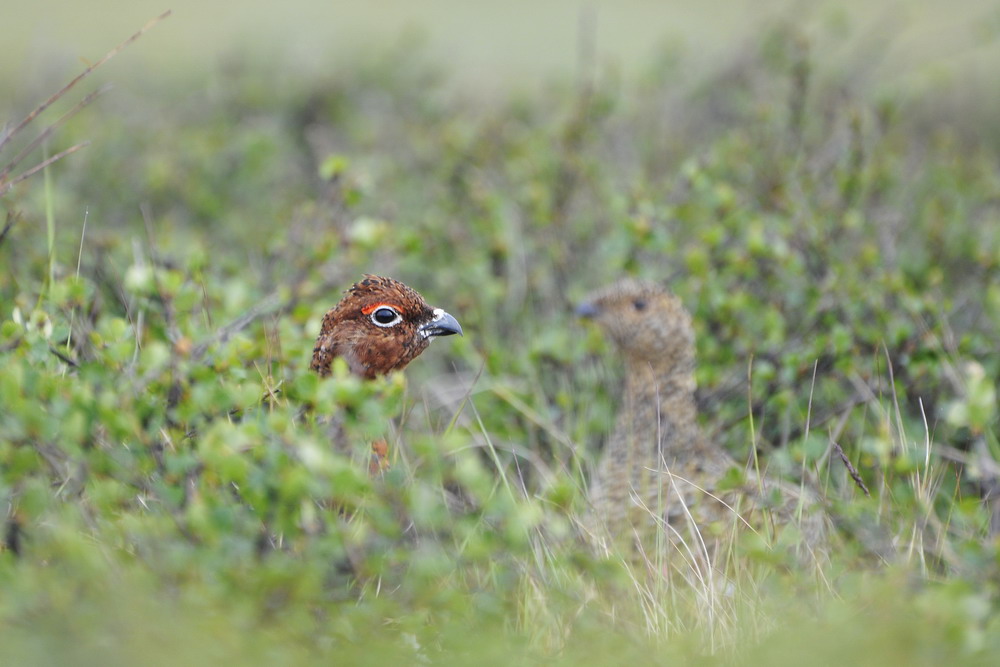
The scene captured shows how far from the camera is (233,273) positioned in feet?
16.9

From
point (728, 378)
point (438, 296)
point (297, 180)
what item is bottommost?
point (728, 378)

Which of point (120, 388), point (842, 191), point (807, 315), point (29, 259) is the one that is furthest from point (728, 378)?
point (29, 259)

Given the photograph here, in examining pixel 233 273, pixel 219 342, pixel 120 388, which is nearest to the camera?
pixel 120 388

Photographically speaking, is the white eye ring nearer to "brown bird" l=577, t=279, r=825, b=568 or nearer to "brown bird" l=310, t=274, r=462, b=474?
"brown bird" l=310, t=274, r=462, b=474

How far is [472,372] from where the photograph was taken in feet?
16.7

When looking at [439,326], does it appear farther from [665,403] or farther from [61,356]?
[61,356]

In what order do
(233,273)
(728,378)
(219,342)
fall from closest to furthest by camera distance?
(219,342) → (728,378) → (233,273)

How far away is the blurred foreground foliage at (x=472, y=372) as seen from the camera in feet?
7.90

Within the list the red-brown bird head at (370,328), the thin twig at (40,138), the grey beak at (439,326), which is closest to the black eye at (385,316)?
the red-brown bird head at (370,328)

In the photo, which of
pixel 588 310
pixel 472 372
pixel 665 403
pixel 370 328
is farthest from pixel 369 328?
pixel 472 372

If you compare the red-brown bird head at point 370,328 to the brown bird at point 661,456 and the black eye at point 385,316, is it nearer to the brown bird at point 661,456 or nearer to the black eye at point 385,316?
the black eye at point 385,316

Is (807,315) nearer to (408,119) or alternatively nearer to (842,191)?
(842,191)

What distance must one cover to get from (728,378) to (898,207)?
232cm

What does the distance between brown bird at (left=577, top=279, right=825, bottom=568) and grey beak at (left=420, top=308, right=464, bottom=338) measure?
82 centimetres
